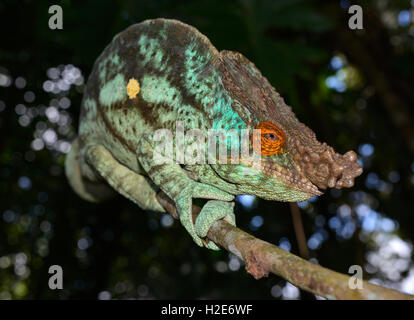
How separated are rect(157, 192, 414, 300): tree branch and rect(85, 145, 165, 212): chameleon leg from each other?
53 cm

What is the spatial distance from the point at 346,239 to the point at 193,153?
4.65 meters

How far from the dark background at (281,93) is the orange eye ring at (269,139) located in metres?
1.41

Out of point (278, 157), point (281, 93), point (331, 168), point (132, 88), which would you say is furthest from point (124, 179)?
point (281, 93)

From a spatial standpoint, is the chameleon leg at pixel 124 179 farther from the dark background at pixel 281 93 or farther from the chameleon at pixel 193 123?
the dark background at pixel 281 93

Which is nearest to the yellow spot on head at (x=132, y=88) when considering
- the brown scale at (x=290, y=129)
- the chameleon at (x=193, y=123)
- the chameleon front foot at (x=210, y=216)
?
the chameleon at (x=193, y=123)

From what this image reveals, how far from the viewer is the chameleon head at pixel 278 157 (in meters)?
1.05

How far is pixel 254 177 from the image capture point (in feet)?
3.90

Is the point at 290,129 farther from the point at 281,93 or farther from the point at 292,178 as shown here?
the point at 281,93

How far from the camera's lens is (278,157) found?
115 cm

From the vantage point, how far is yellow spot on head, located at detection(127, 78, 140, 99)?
4.74 feet

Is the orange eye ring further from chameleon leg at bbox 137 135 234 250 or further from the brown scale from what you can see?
chameleon leg at bbox 137 135 234 250

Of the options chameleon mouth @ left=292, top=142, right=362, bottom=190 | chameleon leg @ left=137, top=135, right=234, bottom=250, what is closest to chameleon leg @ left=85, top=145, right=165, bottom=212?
chameleon leg @ left=137, top=135, right=234, bottom=250

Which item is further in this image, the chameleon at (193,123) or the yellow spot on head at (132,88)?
the yellow spot on head at (132,88)
